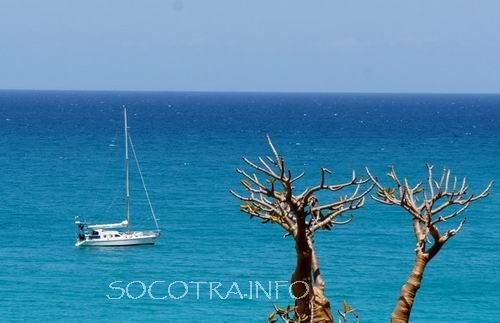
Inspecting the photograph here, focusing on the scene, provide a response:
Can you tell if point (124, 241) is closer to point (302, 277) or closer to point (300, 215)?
point (302, 277)

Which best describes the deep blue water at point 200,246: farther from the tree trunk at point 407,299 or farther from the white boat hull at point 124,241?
the tree trunk at point 407,299

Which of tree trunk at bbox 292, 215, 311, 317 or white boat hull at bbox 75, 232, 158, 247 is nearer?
tree trunk at bbox 292, 215, 311, 317

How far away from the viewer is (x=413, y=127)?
611 ft

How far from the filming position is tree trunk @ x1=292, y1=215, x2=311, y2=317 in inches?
406

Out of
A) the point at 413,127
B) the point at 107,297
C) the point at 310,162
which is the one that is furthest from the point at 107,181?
the point at 413,127

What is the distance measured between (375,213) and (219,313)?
28116 mm

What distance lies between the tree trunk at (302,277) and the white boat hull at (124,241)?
52484mm

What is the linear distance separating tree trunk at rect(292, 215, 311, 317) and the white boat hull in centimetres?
5248

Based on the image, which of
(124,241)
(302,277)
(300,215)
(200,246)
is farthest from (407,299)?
(124,241)

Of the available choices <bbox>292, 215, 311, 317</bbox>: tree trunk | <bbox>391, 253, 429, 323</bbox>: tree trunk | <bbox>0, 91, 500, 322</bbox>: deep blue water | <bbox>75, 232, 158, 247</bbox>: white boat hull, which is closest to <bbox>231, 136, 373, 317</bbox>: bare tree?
<bbox>292, 215, 311, 317</bbox>: tree trunk

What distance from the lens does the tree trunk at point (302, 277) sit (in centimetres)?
1032

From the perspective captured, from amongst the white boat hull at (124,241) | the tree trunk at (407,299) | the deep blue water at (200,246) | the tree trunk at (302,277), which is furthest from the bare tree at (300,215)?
the white boat hull at (124,241)

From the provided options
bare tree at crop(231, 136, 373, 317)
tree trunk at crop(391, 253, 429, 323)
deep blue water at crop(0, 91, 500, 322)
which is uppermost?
bare tree at crop(231, 136, 373, 317)

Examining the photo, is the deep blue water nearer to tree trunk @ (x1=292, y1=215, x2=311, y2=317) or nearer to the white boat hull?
the white boat hull
